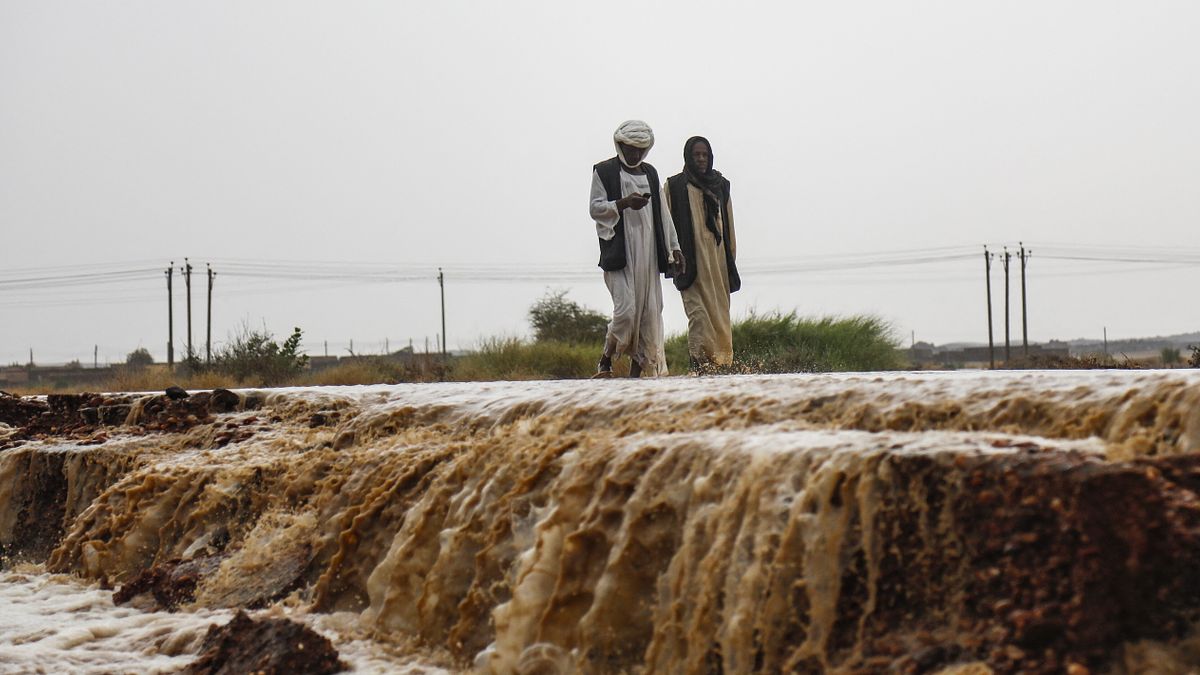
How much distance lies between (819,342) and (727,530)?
46.8 ft

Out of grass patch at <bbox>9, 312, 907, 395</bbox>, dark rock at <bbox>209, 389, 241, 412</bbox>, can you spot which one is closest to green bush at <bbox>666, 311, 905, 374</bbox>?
grass patch at <bbox>9, 312, 907, 395</bbox>

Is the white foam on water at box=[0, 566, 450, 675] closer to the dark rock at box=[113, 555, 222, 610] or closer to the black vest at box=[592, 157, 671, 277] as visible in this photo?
the dark rock at box=[113, 555, 222, 610]

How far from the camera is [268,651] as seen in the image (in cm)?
422

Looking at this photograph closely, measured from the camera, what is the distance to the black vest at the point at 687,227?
1053cm

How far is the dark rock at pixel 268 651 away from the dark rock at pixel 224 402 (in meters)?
3.85

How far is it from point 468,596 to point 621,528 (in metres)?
0.72

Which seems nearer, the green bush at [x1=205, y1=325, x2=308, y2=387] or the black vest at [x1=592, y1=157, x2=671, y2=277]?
the black vest at [x1=592, y1=157, x2=671, y2=277]

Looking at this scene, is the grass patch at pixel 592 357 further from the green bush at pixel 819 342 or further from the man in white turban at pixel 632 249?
the man in white turban at pixel 632 249

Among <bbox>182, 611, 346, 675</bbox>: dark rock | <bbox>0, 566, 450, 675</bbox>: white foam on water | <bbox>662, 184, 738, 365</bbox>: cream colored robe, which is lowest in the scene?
<bbox>0, 566, 450, 675</bbox>: white foam on water

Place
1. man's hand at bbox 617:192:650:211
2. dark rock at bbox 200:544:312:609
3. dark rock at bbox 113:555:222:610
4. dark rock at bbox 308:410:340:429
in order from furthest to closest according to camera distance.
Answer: man's hand at bbox 617:192:650:211 → dark rock at bbox 308:410:340:429 → dark rock at bbox 113:555:222:610 → dark rock at bbox 200:544:312:609

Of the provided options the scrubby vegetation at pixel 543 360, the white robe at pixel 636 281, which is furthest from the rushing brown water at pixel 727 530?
the scrubby vegetation at pixel 543 360

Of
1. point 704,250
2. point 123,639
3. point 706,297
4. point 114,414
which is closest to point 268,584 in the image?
point 123,639

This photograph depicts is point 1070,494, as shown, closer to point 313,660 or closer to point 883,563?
point 883,563

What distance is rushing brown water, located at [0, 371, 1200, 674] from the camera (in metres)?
2.80
